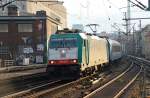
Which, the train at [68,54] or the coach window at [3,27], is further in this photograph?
the coach window at [3,27]

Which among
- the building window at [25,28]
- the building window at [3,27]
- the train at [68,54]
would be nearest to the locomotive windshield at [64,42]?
the train at [68,54]

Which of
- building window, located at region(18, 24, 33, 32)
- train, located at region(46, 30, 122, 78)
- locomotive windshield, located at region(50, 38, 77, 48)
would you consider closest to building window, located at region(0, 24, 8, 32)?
building window, located at region(18, 24, 33, 32)

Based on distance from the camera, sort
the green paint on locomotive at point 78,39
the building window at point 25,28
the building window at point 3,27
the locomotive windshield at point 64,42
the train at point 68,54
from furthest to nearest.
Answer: the building window at point 3,27 → the building window at point 25,28 → the locomotive windshield at point 64,42 → the green paint on locomotive at point 78,39 → the train at point 68,54

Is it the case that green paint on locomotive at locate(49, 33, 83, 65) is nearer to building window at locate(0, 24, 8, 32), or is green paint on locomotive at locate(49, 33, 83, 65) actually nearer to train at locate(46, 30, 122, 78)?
train at locate(46, 30, 122, 78)

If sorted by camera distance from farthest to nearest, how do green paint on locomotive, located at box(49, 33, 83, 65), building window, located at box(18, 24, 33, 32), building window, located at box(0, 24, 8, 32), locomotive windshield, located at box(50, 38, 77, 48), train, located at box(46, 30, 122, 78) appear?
building window, located at box(0, 24, 8, 32), building window, located at box(18, 24, 33, 32), locomotive windshield, located at box(50, 38, 77, 48), green paint on locomotive, located at box(49, 33, 83, 65), train, located at box(46, 30, 122, 78)

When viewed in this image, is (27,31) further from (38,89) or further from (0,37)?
(38,89)

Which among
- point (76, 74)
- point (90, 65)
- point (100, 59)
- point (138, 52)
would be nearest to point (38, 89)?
point (76, 74)

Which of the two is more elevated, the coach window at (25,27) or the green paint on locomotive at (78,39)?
the coach window at (25,27)

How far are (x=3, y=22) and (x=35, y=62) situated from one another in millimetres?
9232

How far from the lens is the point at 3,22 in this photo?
246ft

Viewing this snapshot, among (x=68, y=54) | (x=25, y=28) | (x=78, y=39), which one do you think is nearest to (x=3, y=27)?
(x=25, y=28)

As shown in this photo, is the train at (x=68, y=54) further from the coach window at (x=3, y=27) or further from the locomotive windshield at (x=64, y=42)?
the coach window at (x=3, y=27)

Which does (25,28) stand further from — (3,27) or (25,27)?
(3,27)

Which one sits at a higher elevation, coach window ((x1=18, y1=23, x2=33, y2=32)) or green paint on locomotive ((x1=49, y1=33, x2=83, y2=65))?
coach window ((x1=18, y1=23, x2=33, y2=32))
